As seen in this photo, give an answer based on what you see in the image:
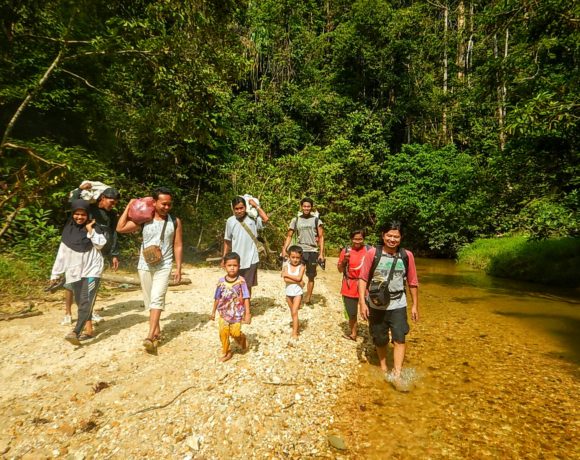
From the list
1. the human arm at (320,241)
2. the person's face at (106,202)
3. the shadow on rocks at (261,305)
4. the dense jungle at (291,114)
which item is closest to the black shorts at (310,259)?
the human arm at (320,241)

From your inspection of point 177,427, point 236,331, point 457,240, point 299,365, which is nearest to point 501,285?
point 457,240

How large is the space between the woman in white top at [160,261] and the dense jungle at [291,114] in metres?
2.16

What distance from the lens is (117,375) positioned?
13.8ft

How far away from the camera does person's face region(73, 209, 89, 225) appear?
5109 mm

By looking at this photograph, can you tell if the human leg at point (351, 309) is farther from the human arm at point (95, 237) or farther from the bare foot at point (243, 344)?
the human arm at point (95, 237)

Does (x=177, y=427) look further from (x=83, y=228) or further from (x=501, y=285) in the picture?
(x=501, y=285)

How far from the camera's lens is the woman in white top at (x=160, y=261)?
4758 mm

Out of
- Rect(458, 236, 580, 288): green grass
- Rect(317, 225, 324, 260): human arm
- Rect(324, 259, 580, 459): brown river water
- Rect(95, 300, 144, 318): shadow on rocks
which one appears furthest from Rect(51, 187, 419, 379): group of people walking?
Rect(458, 236, 580, 288): green grass

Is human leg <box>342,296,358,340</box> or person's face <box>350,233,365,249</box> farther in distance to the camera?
person's face <box>350,233,365,249</box>

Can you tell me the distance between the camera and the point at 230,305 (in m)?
4.58

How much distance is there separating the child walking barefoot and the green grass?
36.0ft

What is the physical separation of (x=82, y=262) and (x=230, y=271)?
2.39 meters

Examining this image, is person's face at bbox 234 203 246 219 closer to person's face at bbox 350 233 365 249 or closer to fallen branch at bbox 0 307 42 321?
person's face at bbox 350 233 365 249

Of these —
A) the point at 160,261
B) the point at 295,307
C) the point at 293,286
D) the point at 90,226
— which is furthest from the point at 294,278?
the point at 90,226
